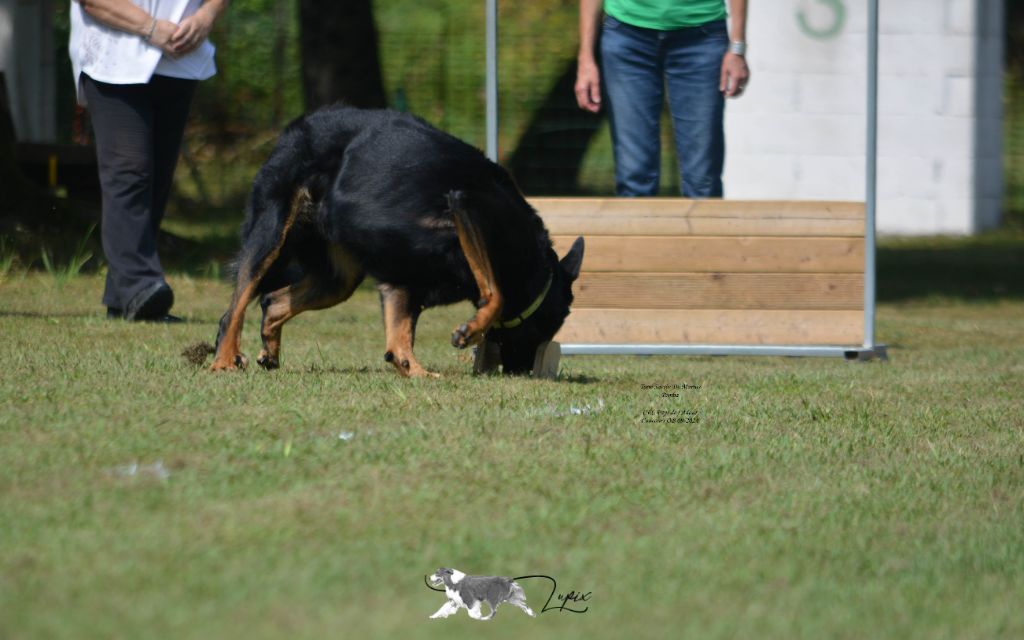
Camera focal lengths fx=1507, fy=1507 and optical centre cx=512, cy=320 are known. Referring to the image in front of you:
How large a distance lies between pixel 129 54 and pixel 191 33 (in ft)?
0.97

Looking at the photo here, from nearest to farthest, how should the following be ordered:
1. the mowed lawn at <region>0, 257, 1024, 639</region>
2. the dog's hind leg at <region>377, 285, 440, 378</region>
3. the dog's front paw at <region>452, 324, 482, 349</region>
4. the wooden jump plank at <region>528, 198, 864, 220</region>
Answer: the mowed lawn at <region>0, 257, 1024, 639</region> < the dog's front paw at <region>452, 324, 482, 349</region> < the dog's hind leg at <region>377, 285, 440, 378</region> < the wooden jump plank at <region>528, 198, 864, 220</region>

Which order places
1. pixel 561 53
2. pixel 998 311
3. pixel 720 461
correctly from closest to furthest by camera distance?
pixel 720 461 < pixel 998 311 < pixel 561 53

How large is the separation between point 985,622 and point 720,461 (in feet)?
4.14

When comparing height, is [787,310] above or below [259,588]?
below

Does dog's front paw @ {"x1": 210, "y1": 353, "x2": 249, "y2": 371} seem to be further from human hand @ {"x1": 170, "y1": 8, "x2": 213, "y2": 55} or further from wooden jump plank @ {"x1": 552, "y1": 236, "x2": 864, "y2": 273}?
human hand @ {"x1": 170, "y1": 8, "x2": 213, "y2": 55}

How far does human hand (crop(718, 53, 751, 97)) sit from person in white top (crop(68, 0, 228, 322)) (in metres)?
2.37

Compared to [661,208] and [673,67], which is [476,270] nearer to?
[661,208]

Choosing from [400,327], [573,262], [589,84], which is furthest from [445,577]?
[589,84]

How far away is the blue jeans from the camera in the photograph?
6.79 meters

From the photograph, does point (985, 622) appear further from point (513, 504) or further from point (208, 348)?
point (208, 348)


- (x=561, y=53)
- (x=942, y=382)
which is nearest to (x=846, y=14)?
(x=561, y=53)

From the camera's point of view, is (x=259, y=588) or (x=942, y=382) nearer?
(x=259, y=588)

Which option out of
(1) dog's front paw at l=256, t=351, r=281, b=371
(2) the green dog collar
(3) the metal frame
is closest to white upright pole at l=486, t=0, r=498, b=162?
(3) the metal frame

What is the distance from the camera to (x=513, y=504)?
320 cm
